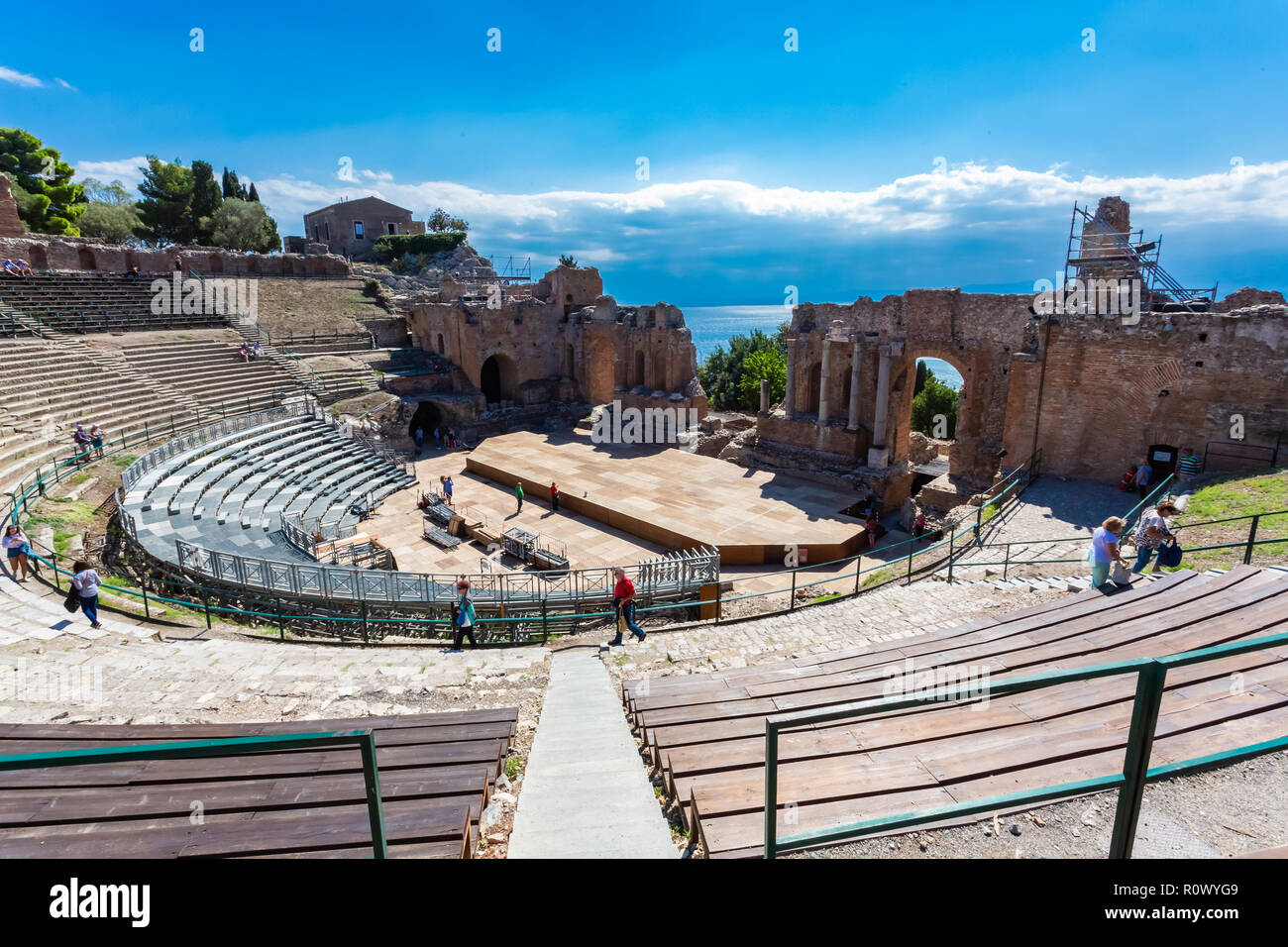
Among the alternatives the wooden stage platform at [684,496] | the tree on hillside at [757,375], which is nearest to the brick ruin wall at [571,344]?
the wooden stage platform at [684,496]

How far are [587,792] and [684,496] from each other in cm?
1669

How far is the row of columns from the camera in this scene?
929 inches

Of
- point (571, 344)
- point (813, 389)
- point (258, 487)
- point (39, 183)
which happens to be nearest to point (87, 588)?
point (258, 487)

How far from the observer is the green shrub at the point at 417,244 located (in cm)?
5697

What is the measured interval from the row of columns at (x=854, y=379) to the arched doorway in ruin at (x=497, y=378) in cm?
1632

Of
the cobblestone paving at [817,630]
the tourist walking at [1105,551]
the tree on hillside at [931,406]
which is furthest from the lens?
the tree on hillside at [931,406]

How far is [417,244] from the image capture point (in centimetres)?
5700

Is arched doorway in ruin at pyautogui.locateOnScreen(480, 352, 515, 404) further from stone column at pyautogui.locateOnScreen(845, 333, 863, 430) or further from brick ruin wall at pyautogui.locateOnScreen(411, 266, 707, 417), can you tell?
stone column at pyautogui.locateOnScreen(845, 333, 863, 430)

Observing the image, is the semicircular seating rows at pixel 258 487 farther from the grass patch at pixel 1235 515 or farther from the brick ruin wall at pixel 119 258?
the brick ruin wall at pixel 119 258

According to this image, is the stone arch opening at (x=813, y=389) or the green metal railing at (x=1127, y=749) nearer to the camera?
the green metal railing at (x=1127, y=749)

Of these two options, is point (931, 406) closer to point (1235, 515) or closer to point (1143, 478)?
point (1143, 478)

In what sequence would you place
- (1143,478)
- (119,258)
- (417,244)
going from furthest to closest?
(417,244) < (119,258) < (1143,478)

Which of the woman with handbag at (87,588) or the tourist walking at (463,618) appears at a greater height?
the woman with handbag at (87,588)
